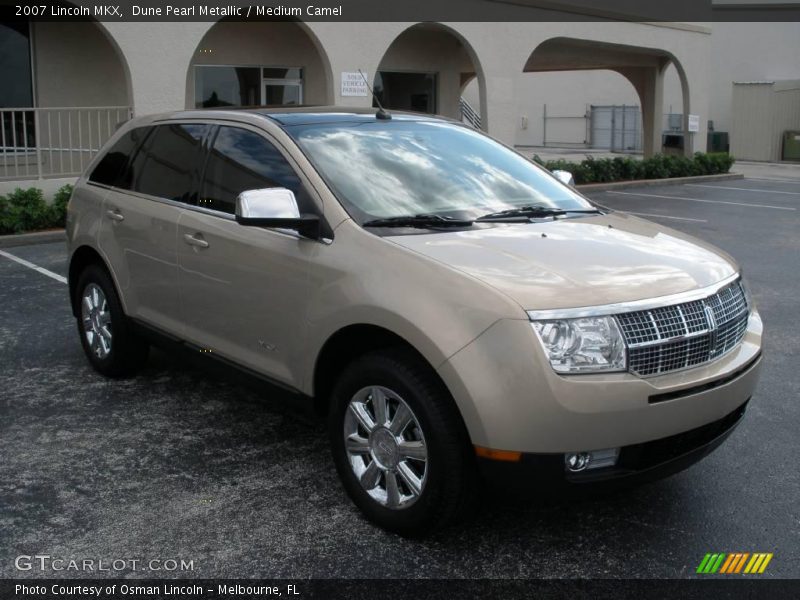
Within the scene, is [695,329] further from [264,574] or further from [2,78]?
[2,78]

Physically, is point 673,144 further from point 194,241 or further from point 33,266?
point 194,241

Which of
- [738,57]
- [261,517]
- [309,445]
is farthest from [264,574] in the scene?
[738,57]

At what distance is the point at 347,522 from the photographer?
4.07 m

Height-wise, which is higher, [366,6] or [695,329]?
[366,6]

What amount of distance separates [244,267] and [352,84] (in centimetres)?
1275

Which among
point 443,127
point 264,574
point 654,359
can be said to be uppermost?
point 443,127

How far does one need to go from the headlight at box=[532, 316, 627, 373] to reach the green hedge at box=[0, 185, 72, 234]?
34.8 ft

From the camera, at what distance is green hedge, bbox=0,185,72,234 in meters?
12.6

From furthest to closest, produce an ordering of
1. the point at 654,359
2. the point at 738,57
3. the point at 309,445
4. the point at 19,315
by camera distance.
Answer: the point at 738,57 < the point at 19,315 < the point at 309,445 < the point at 654,359

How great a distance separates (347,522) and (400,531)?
32 cm

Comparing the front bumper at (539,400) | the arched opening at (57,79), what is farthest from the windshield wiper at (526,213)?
the arched opening at (57,79)

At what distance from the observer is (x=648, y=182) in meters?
23.2

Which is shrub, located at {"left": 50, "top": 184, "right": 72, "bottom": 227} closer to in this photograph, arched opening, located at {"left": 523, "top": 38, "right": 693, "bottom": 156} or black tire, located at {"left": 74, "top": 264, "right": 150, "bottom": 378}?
black tire, located at {"left": 74, "top": 264, "right": 150, "bottom": 378}

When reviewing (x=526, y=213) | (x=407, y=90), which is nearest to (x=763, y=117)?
(x=407, y=90)
